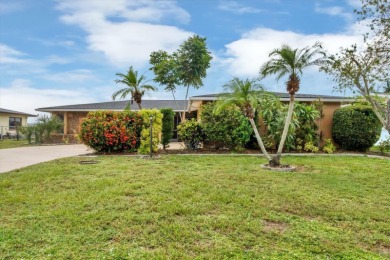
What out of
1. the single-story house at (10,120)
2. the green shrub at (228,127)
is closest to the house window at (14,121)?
the single-story house at (10,120)

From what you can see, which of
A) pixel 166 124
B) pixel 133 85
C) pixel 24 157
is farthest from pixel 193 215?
pixel 133 85

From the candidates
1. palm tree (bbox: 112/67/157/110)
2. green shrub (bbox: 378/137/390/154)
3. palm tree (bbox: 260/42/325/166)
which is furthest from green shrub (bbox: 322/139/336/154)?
palm tree (bbox: 112/67/157/110)

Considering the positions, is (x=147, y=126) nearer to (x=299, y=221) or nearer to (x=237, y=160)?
(x=237, y=160)

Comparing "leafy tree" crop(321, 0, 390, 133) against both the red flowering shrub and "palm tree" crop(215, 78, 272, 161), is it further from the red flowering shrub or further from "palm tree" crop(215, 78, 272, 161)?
the red flowering shrub

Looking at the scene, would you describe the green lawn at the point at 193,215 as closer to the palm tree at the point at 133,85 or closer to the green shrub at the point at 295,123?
the green shrub at the point at 295,123

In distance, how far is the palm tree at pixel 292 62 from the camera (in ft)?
25.5

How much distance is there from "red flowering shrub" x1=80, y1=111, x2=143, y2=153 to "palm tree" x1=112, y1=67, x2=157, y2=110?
4520mm

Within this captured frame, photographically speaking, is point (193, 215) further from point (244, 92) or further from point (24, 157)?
point (24, 157)

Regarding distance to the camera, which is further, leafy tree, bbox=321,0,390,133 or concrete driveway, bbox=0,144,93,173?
concrete driveway, bbox=0,144,93,173

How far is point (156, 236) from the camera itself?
3.71 meters

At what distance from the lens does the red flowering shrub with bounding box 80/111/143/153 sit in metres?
11.7

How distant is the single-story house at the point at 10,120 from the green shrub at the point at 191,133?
73.0 feet

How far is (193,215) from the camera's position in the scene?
441 cm

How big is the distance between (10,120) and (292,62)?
3242 centimetres
